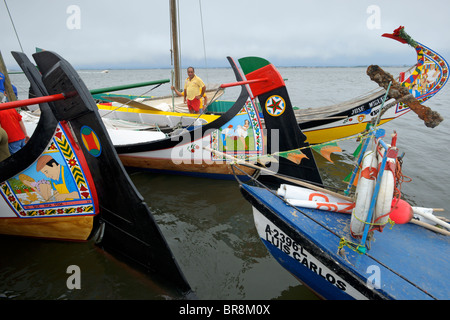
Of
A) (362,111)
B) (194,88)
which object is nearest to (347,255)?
(194,88)

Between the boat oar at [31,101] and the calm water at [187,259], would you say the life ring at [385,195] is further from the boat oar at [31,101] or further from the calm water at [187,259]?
the boat oar at [31,101]

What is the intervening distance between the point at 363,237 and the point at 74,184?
3532 mm

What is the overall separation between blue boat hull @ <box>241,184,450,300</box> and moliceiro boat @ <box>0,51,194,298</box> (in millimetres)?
1341

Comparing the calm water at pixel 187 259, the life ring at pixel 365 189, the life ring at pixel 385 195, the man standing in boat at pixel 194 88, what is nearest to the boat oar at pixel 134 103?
the man standing in boat at pixel 194 88

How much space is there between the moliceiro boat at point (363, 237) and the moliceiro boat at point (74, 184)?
1.42 meters

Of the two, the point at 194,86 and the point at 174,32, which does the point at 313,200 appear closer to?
the point at 194,86

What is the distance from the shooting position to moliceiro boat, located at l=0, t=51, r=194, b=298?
278cm

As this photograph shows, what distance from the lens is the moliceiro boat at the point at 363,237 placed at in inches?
97.7

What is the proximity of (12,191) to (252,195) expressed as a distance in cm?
334

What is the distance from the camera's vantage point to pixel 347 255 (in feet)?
9.01

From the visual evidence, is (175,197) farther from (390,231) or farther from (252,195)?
(390,231)

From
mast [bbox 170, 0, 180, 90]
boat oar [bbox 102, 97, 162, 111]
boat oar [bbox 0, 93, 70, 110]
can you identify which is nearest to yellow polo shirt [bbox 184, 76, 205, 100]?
boat oar [bbox 102, 97, 162, 111]
